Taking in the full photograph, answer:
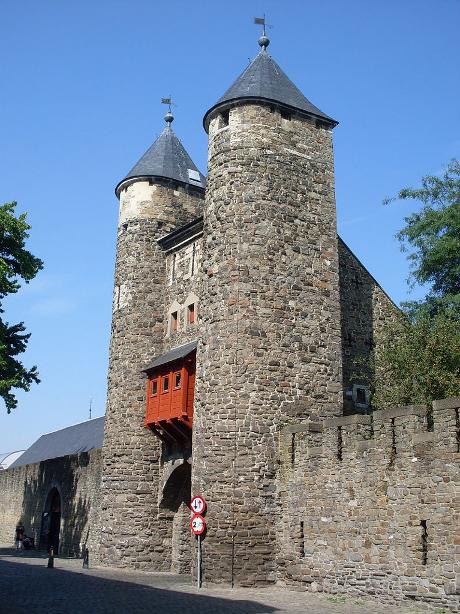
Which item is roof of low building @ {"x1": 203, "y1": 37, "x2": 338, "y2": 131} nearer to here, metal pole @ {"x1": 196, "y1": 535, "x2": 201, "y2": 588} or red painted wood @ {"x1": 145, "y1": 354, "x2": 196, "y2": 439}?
red painted wood @ {"x1": 145, "y1": 354, "x2": 196, "y2": 439}

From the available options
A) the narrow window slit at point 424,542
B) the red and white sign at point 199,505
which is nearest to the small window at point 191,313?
the red and white sign at point 199,505

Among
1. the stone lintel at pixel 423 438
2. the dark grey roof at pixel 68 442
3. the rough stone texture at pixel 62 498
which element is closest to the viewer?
the stone lintel at pixel 423 438

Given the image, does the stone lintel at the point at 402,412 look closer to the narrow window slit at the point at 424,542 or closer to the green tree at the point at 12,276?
the narrow window slit at the point at 424,542

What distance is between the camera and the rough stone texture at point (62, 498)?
29.3m

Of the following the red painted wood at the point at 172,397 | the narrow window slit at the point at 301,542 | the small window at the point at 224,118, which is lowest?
the narrow window slit at the point at 301,542

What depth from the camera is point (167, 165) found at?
2697 centimetres

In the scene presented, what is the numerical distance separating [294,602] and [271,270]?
8.15 metres

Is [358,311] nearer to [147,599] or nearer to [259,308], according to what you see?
[259,308]

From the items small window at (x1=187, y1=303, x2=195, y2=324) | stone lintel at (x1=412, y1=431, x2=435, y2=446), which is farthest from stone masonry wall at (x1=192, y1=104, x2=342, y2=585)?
stone lintel at (x1=412, y1=431, x2=435, y2=446)

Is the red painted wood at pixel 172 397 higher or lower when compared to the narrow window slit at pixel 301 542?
higher

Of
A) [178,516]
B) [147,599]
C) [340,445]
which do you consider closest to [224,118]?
[340,445]

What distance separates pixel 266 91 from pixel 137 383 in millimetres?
9712

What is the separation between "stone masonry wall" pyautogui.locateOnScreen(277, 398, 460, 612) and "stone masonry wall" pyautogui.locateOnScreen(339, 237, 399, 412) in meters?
4.58

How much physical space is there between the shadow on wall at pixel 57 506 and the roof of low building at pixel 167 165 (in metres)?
12.0
